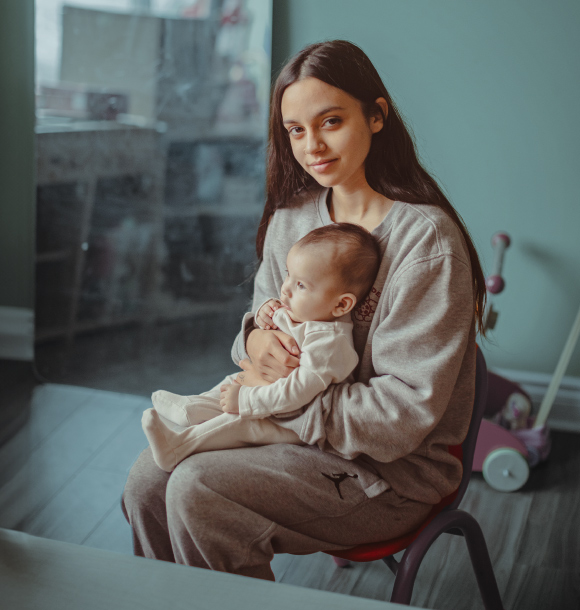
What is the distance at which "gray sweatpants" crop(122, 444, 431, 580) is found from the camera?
2.88 ft

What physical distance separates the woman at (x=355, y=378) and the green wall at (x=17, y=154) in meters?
0.63

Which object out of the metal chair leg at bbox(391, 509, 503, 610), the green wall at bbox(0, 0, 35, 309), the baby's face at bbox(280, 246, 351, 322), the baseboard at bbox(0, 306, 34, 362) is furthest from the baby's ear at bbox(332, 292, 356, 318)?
the baseboard at bbox(0, 306, 34, 362)

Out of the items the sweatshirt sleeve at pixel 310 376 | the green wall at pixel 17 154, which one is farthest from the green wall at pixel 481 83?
the green wall at pixel 17 154

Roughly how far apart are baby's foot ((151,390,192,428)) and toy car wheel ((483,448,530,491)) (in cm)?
86

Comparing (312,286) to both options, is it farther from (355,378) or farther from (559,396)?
(559,396)

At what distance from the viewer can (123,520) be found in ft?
4.19

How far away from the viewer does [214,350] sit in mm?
1145

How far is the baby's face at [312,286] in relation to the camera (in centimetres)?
86

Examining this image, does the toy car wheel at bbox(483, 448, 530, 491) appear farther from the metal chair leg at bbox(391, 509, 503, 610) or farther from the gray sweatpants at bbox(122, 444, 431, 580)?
the gray sweatpants at bbox(122, 444, 431, 580)

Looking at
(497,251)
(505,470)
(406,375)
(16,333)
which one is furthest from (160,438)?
(16,333)

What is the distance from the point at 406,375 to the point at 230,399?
0.76 ft

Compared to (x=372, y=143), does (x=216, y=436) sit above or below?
below

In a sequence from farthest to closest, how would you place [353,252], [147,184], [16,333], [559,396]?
[16,333] < [559,396] < [147,184] < [353,252]

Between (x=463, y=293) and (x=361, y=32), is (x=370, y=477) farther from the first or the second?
(x=361, y=32)
